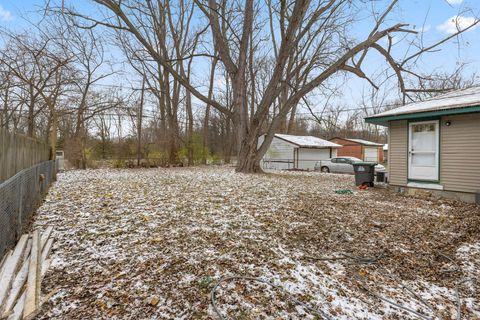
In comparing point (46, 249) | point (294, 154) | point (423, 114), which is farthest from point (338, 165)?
point (46, 249)

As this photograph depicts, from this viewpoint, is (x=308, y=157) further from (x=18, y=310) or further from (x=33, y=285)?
(x=18, y=310)

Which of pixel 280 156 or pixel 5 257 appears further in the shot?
pixel 280 156

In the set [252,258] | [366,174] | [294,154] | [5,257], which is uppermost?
[294,154]

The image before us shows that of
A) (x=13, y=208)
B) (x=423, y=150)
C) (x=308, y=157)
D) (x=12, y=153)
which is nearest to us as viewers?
(x=13, y=208)

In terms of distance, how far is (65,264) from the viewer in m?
2.90

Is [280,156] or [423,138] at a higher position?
[423,138]

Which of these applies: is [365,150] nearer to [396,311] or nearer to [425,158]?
[425,158]

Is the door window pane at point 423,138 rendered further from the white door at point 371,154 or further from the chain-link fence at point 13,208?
the white door at point 371,154

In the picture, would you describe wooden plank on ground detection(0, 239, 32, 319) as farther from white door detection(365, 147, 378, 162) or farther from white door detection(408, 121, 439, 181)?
white door detection(365, 147, 378, 162)

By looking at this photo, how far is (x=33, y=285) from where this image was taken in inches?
93.0

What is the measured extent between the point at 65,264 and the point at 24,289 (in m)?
0.55

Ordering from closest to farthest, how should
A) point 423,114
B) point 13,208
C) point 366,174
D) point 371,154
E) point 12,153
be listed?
1. point 13,208
2. point 12,153
3. point 423,114
4. point 366,174
5. point 371,154

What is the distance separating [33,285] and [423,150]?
28.9ft

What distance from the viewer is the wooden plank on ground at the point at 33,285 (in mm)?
2073
